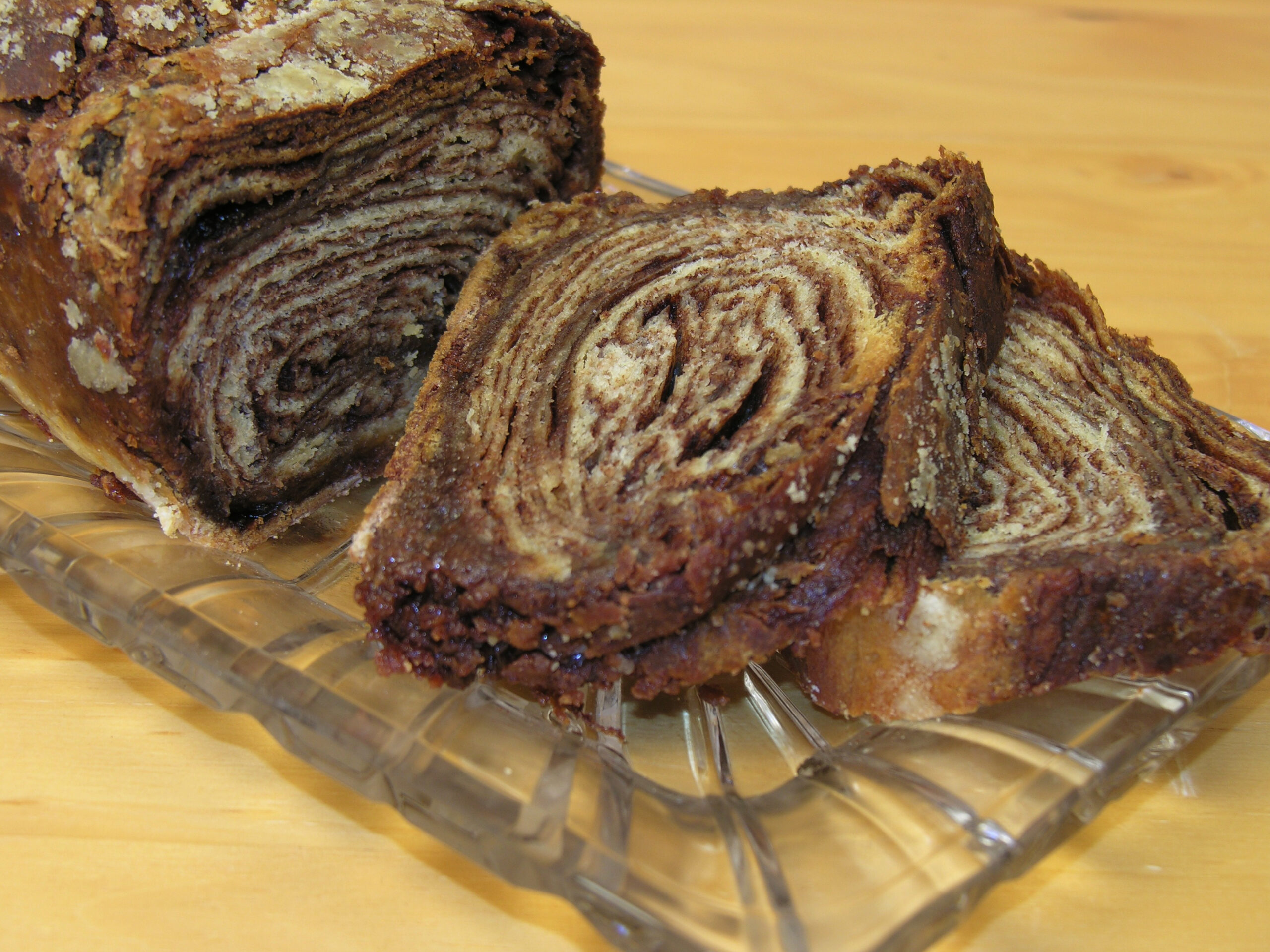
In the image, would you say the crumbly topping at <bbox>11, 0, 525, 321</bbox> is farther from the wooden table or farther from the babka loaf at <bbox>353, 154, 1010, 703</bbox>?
the wooden table

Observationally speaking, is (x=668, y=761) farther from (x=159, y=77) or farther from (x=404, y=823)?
(x=159, y=77)

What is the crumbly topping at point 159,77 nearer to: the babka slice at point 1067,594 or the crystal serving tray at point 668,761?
the crystal serving tray at point 668,761

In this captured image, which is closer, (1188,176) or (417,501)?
(417,501)

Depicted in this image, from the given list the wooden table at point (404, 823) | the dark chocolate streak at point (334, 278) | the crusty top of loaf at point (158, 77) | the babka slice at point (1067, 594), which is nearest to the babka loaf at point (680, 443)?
the babka slice at point (1067, 594)

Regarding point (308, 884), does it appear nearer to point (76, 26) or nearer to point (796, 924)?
point (796, 924)

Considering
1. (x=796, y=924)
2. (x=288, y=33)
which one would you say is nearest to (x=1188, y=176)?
(x=288, y=33)

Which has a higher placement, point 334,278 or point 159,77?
point 159,77

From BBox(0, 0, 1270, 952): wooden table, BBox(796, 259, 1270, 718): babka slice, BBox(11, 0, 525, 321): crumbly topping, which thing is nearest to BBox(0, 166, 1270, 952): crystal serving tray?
BBox(796, 259, 1270, 718): babka slice

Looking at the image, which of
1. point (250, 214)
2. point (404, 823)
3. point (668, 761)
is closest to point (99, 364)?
point (250, 214)
